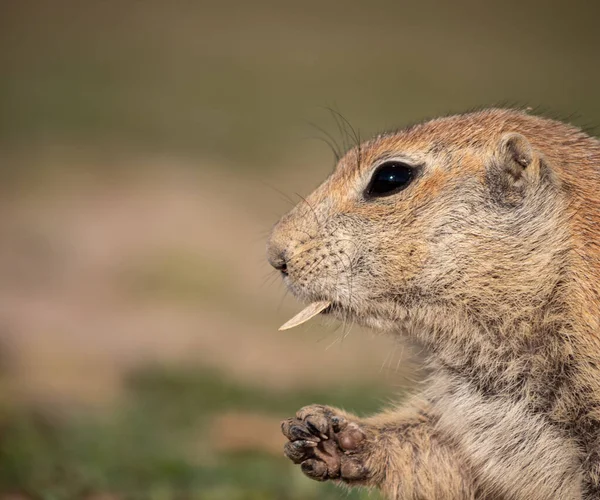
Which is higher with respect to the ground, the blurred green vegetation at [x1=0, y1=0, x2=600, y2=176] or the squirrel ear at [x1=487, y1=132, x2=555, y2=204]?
the blurred green vegetation at [x1=0, y1=0, x2=600, y2=176]

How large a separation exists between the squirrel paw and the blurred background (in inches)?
20.3

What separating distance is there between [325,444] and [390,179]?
134cm

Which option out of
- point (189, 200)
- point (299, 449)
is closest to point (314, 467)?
point (299, 449)

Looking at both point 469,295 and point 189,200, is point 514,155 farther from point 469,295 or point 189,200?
point 189,200

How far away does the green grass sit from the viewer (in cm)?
567

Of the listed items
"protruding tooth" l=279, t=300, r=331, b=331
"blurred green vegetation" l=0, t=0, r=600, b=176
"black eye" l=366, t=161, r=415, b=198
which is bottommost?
"protruding tooth" l=279, t=300, r=331, b=331

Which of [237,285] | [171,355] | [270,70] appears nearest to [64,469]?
[171,355]

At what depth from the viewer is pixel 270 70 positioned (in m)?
26.7

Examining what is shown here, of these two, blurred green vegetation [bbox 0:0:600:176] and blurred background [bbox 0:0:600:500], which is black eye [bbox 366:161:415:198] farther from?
blurred green vegetation [bbox 0:0:600:176]

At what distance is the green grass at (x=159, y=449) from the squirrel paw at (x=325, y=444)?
2.39 feet

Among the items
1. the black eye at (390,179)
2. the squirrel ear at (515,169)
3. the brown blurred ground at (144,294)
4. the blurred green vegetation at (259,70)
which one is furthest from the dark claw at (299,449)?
the blurred green vegetation at (259,70)

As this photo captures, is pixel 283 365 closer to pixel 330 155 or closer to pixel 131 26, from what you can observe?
pixel 330 155

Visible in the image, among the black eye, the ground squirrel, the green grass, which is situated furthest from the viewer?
the green grass

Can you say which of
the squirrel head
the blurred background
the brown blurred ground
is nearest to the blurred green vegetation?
the blurred background
